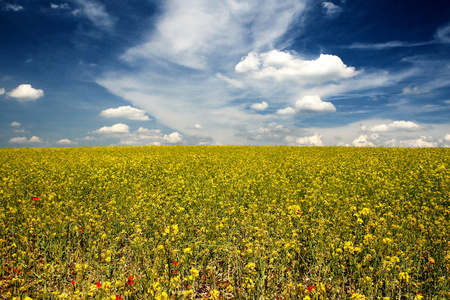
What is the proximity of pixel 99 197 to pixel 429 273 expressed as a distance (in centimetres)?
1057

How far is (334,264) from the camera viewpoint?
4.90 metres

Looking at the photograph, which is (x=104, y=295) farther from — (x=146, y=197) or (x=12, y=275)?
(x=146, y=197)

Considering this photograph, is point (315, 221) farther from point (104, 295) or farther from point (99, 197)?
point (99, 197)

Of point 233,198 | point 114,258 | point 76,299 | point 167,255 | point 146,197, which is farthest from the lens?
point 233,198


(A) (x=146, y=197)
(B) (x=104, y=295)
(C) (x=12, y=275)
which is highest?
(A) (x=146, y=197)

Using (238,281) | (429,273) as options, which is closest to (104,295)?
(238,281)

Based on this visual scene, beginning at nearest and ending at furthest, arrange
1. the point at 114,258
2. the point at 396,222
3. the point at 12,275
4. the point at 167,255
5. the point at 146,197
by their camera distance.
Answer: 1. the point at 167,255
2. the point at 12,275
3. the point at 114,258
4. the point at 396,222
5. the point at 146,197

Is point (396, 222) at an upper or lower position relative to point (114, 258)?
upper

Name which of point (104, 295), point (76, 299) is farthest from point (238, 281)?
point (76, 299)

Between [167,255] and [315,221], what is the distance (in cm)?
412

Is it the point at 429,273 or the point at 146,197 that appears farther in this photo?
the point at 146,197

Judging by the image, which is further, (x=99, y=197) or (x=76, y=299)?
(x=99, y=197)

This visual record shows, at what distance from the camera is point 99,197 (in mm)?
10000

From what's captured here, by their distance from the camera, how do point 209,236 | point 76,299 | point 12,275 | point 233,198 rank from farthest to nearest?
point 233,198
point 209,236
point 12,275
point 76,299
